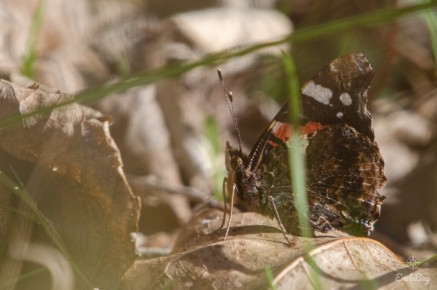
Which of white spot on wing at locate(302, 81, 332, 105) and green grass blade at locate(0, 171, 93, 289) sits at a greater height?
white spot on wing at locate(302, 81, 332, 105)

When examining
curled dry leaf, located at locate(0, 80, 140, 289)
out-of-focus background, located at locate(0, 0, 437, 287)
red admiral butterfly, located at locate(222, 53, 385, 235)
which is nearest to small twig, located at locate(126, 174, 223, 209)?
out-of-focus background, located at locate(0, 0, 437, 287)

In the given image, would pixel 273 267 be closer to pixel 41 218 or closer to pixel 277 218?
pixel 277 218

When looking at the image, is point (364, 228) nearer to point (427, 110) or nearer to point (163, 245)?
point (163, 245)

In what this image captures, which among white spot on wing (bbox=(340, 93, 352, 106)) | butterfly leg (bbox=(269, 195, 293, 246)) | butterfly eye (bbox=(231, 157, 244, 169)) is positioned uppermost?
white spot on wing (bbox=(340, 93, 352, 106))

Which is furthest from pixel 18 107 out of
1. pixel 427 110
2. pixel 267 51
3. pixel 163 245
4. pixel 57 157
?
pixel 427 110

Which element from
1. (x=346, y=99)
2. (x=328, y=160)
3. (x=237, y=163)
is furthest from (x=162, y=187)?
(x=346, y=99)

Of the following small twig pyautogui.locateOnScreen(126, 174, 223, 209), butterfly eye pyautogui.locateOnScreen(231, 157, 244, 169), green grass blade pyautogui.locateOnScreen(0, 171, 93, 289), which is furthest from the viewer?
small twig pyautogui.locateOnScreen(126, 174, 223, 209)

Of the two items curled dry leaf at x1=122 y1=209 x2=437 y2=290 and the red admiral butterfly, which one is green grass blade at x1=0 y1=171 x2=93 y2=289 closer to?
curled dry leaf at x1=122 y1=209 x2=437 y2=290
